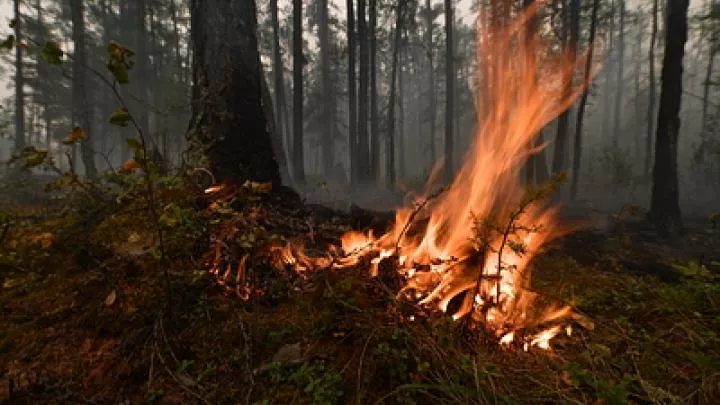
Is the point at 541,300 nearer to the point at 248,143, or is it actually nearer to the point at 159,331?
the point at 159,331

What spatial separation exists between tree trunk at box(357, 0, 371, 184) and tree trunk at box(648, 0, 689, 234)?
39.6ft

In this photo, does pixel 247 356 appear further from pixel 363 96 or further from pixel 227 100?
pixel 363 96

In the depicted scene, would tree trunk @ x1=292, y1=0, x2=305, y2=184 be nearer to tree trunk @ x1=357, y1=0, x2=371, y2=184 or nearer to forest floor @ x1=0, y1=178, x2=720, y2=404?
tree trunk @ x1=357, y1=0, x2=371, y2=184

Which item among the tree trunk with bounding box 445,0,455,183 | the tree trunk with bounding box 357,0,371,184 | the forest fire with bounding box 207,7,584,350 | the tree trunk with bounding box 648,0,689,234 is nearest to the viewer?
the forest fire with bounding box 207,7,584,350

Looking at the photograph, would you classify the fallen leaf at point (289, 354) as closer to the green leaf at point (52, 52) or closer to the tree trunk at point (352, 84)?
the green leaf at point (52, 52)

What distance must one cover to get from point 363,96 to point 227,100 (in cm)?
1529

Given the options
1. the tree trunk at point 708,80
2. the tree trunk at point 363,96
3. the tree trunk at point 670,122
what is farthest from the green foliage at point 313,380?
the tree trunk at point 708,80

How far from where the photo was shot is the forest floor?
6.64 feet

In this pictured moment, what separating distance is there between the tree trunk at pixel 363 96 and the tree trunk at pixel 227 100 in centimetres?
1458

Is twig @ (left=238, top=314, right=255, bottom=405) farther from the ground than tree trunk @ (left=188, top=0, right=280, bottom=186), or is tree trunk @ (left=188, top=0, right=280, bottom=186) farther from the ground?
tree trunk @ (left=188, top=0, right=280, bottom=186)

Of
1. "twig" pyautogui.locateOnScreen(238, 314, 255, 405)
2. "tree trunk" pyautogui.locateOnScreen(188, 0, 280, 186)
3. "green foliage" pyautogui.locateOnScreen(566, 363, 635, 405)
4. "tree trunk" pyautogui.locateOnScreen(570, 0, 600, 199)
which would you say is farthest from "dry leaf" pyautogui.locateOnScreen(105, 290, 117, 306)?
"tree trunk" pyautogui.locateOnScreen(570, 0, 600, 199)

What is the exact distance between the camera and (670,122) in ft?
32.1

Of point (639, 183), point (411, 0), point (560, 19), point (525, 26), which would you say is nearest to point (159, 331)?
point (525, 26)

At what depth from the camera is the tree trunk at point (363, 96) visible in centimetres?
1788
